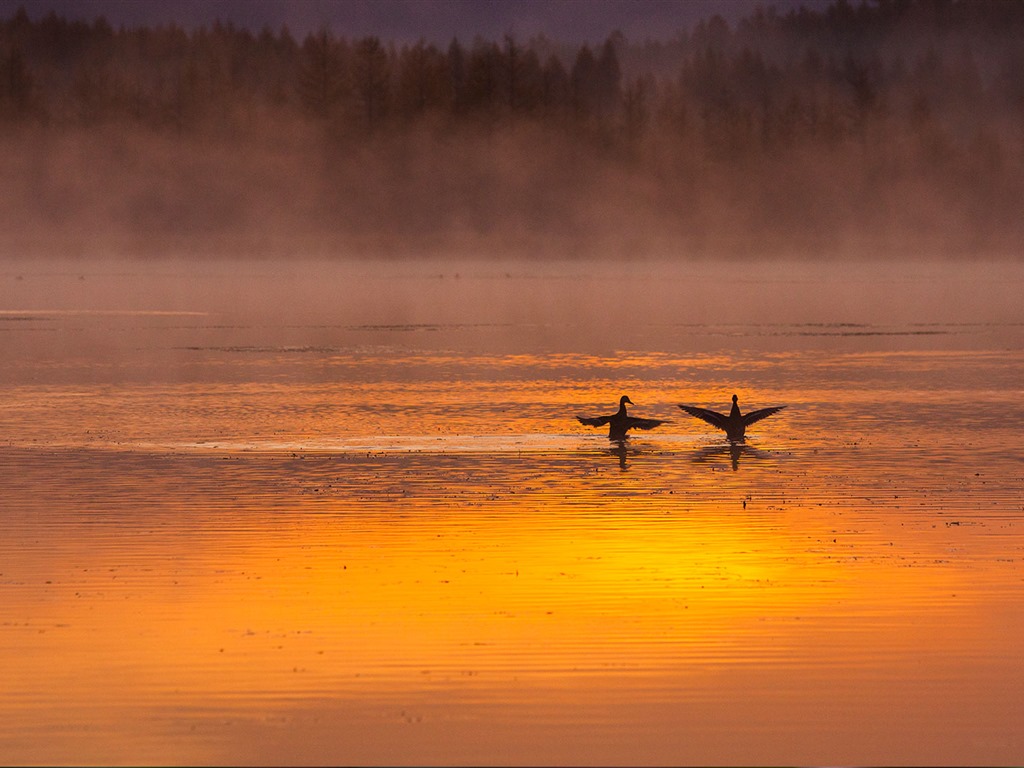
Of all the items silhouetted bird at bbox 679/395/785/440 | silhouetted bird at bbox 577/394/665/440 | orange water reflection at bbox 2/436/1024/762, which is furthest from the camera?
silhouetted bird at bbox 679/395/785/440

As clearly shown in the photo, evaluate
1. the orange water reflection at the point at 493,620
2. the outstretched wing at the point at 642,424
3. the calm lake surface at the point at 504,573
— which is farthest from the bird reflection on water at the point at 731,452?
the orange water reflection at the point at 493,620

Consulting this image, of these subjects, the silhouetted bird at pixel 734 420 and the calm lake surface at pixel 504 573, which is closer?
the calm lake surface at pixel 504 573

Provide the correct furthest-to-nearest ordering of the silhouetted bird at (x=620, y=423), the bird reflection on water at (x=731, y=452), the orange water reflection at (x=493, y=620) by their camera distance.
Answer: the silhouetted bird at (x=620, y=423) < the bird reflection on water at (x=731, y=452) < the orange water reflection at (x=493, y=620)

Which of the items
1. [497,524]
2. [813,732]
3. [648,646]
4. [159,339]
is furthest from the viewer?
[159,339]

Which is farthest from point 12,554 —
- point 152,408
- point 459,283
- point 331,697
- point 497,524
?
point 459,283

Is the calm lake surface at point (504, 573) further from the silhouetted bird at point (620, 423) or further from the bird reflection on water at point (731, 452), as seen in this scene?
the silhouetted bird at point (620, 423)

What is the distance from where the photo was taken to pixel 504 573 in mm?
19203

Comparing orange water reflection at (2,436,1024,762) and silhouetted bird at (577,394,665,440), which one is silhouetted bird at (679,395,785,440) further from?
orange water reflection at (2,436,1024,762)

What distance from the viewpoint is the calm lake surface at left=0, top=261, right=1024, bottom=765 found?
539 inches

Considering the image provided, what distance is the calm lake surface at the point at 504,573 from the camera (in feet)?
44.9

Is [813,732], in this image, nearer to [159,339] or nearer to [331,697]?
[331,697]

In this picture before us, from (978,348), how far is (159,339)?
27419 mm

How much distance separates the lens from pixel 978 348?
6072 centimetres

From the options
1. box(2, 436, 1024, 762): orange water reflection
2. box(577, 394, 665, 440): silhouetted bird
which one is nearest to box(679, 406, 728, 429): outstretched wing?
box(577, 394, 665, 440): silhouetted bird
